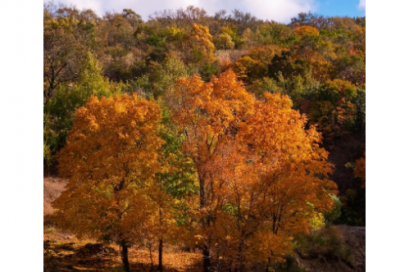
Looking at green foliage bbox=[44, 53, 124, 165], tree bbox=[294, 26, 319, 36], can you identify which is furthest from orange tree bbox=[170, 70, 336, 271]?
tree bbox=[294, 26, 319, 36]

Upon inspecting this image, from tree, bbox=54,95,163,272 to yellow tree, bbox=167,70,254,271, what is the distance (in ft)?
3.96

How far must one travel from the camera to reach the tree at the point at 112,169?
12.6m

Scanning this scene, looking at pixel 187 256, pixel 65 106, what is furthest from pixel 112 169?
pixel 65 106

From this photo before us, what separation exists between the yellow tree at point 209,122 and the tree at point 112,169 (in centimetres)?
121

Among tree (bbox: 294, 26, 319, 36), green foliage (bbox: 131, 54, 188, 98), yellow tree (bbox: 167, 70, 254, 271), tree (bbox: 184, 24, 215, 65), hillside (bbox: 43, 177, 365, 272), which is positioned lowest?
hillside (bbox: 43, 177, 365, 272)

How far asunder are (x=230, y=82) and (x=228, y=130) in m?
1.71

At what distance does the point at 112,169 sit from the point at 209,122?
3786 millimetres

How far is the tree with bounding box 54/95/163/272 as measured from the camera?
1256 cm

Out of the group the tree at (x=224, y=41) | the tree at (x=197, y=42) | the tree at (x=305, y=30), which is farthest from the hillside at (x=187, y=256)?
the tree at (x=305, y=30)

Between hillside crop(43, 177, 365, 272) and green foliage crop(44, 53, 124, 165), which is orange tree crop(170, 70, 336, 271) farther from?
green foliage crop(44, 53, 124, 165)
